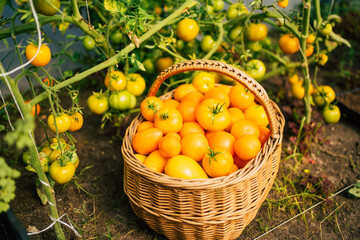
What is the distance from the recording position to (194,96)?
1.64 meters

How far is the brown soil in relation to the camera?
156 cm

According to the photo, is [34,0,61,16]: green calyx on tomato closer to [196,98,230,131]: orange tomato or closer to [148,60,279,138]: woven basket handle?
[148,60,279,138]: woven basket handle

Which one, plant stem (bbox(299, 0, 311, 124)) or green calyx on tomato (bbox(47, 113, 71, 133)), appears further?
plant stem (bbox(299, 0, 311, 124))

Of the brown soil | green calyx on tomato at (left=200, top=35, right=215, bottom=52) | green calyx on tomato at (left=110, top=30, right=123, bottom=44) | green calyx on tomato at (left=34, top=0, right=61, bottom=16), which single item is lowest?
the brown soil

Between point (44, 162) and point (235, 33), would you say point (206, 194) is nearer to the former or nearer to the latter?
point (44, 162)

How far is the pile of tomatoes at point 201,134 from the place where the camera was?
1315 millimetres

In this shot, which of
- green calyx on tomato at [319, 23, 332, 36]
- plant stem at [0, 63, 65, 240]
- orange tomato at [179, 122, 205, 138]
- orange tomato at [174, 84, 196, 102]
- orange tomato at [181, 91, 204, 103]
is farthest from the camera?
green calyx on tomato at [319, 23, 332, 36]

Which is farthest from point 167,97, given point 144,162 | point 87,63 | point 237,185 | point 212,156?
point 87,63

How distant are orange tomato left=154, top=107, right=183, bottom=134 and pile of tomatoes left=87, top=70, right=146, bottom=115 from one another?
0.33 m

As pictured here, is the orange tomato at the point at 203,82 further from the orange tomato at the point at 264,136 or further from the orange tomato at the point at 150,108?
the orange tomato at the point at 264,136

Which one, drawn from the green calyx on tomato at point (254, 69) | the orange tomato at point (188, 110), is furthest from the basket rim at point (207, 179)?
the green calyx on tomato at point (254, 69)

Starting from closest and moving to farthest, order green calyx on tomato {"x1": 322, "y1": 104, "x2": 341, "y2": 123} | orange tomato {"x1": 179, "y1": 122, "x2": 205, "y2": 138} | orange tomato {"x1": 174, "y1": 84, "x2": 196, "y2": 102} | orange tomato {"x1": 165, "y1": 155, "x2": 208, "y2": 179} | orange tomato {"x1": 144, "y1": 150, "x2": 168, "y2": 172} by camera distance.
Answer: orange tomato {"x1": 165, "y1": 155, "x2": 208, "y2": 179} < orange tomato {"x1": 144, "y1": 150, "x2": 168, "y2": 172} < orange tomato {"x1": 179, "y1": 122, "x2": 205, "y2": 138} < orange tomato {"x1": 174, "y1": 84, "x2": 196, "y2": 102} < green calyx on tomato {"x1": 322, "y1": 104, "x2": 341, "y2": 123}

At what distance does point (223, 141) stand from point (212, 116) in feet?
0.42

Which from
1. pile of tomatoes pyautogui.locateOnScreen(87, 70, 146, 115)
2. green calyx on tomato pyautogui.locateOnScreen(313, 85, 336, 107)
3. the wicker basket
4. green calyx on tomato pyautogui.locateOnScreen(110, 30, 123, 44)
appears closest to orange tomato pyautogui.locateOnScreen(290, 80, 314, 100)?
green calyx on tomato pyautogui.locateOnScreen(313, 85, 336, 107)
